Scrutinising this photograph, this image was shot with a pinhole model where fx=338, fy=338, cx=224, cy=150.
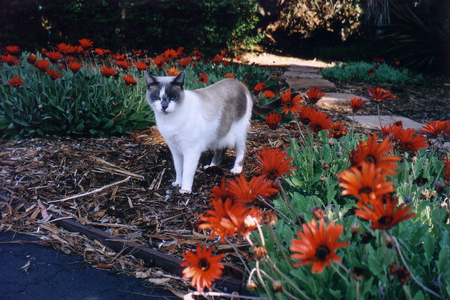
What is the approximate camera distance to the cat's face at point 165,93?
2.53 m

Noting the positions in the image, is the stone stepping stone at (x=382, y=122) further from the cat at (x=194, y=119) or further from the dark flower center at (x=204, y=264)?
the dark flower center at (x=204, y=264)

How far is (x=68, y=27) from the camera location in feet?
30.2

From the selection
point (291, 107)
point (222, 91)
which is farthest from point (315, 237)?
point (222, 91)

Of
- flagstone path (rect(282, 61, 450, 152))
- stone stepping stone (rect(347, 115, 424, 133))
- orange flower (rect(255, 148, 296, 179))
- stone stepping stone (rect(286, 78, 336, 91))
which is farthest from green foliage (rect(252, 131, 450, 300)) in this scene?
stone stepping stone (rect(286, 78, 336, 91))

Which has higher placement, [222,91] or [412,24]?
[412,24]

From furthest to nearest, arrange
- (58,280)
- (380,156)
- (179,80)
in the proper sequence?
(179,80) < (58,280) < (380,156)

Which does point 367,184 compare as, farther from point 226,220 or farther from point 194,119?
point 194,119

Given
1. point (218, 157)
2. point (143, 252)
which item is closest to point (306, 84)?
point (218, 157)

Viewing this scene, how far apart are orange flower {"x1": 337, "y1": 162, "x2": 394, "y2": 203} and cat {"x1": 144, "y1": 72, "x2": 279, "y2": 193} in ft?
5.81

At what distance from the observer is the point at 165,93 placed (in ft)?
8.45

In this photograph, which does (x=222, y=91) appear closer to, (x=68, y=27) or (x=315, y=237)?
(x=315, y=237)

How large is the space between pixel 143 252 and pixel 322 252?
4.47 ft

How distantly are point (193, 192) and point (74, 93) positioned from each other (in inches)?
79.7

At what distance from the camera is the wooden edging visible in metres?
1.76
